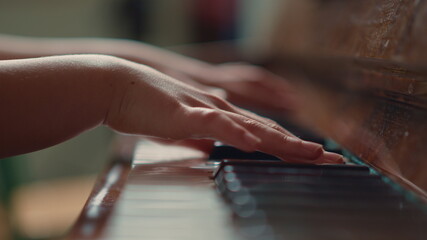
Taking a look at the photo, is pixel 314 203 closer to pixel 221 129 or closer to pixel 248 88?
pixel 221 129

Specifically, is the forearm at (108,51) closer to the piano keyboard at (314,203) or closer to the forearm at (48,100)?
the forearm at (48,100)

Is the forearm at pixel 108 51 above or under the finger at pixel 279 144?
under

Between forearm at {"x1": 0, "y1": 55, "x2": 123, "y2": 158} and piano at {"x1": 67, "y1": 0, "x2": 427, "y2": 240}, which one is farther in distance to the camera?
forearm at {"x1": 0, "y1": 55, "x2": 123, "y2": 158}

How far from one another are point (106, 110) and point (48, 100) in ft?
0.24

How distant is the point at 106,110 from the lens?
69cm

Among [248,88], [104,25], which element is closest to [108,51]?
[248,88]

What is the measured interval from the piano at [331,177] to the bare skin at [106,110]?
4cm

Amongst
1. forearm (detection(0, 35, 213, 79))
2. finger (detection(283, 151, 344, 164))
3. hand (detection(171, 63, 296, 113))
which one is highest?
finger (detection(283, 151, 344, 164))

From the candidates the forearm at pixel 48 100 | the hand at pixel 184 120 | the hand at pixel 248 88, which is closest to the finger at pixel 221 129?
the hand at pixel 184 120

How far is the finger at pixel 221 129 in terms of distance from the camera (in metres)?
0.60

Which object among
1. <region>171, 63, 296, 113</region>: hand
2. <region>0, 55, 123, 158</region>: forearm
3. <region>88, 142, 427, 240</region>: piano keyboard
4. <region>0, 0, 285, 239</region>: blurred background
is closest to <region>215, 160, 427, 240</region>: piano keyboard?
<region>88, 142, 427, 240</region>: piano keyboard

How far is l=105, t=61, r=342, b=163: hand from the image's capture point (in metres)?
0.62

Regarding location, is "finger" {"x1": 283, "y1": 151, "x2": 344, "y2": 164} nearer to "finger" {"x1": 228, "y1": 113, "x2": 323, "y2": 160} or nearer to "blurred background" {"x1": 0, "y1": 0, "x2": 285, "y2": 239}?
"finger" {"x1": 228, "y1": 113, "x2": 323, "y2": 160}

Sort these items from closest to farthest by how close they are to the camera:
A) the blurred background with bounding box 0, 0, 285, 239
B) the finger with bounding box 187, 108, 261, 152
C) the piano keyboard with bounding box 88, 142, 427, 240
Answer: the piano keyboard with bounding box 88, 142, 427, 240
the finger with bounding box 187, 108, 261, 152
the blurred background with bounding box 0, 0, 285, 239
